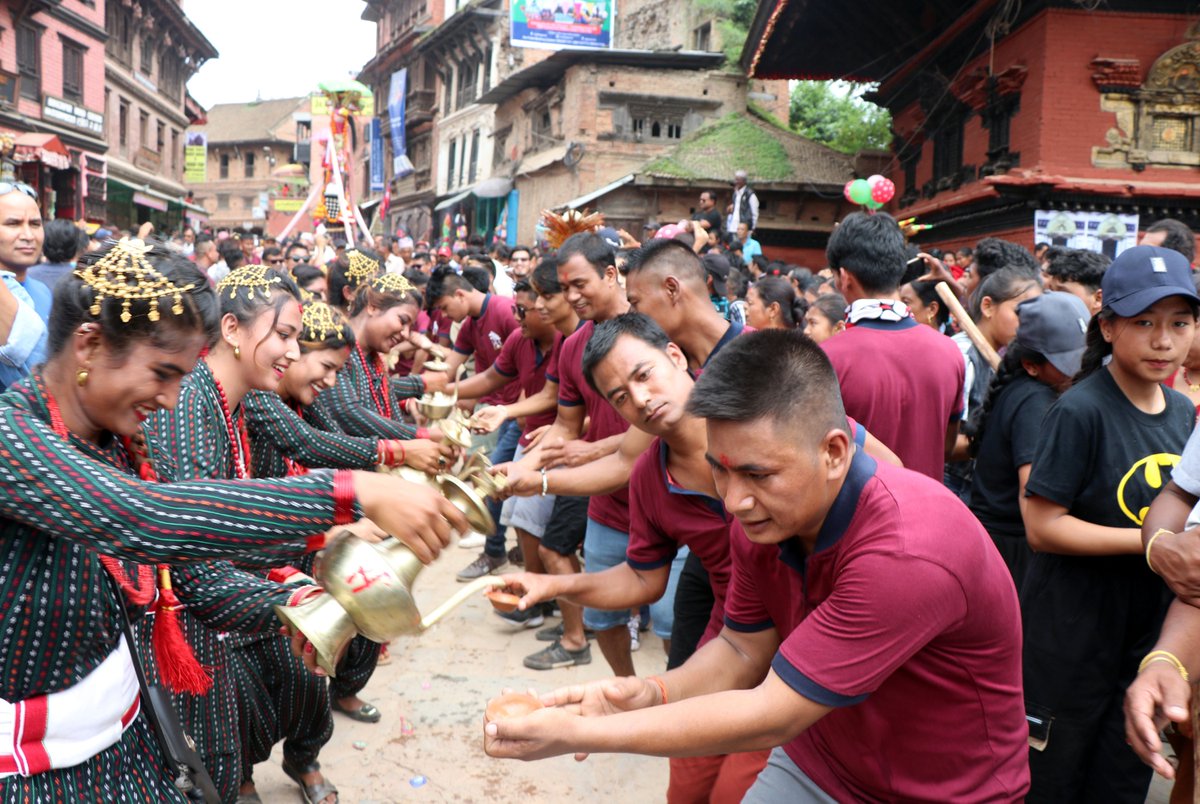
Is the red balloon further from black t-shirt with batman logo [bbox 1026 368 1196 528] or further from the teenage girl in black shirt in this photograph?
black t-shirt with batman logo [bbox 1026 368 1196 528]

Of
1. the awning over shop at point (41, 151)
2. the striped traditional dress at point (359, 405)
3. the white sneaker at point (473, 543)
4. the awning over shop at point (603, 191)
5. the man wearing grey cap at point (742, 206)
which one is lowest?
the white sneaker at point (473, 543)

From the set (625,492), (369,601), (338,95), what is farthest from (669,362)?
(338,95)

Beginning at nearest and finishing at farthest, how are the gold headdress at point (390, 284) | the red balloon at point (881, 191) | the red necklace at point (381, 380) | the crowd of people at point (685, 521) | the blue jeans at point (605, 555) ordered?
the crowd of people at point (685, 521) → the blue jeans at point (605, 555) → the red necklace at point (381, 380) → the gold headdress at point (390, 284) → the red balloon at point (881, 191)

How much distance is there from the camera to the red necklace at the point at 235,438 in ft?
10.2

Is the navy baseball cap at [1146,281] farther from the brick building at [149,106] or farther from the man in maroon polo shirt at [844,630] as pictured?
the brick building at [149,106]

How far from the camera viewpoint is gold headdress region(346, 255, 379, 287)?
5.94 m

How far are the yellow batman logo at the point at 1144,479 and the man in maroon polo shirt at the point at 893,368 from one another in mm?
897

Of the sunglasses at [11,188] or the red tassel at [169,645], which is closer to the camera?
the red tassel at [169,645]

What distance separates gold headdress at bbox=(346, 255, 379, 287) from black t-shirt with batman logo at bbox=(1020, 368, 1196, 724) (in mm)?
4174

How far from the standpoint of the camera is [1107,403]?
2.89 m

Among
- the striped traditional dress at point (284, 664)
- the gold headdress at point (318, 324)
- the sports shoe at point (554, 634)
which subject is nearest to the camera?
the striped traditional dress at point (284, 664)

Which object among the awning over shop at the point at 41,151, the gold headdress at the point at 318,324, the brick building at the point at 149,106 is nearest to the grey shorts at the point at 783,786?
the gold headdress at the point at 318,324

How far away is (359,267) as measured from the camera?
602 centimetres

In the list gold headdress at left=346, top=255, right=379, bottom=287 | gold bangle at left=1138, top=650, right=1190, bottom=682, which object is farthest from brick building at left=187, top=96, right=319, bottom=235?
gold bangle at left=1138, top=650, right=1190, bottom=682
